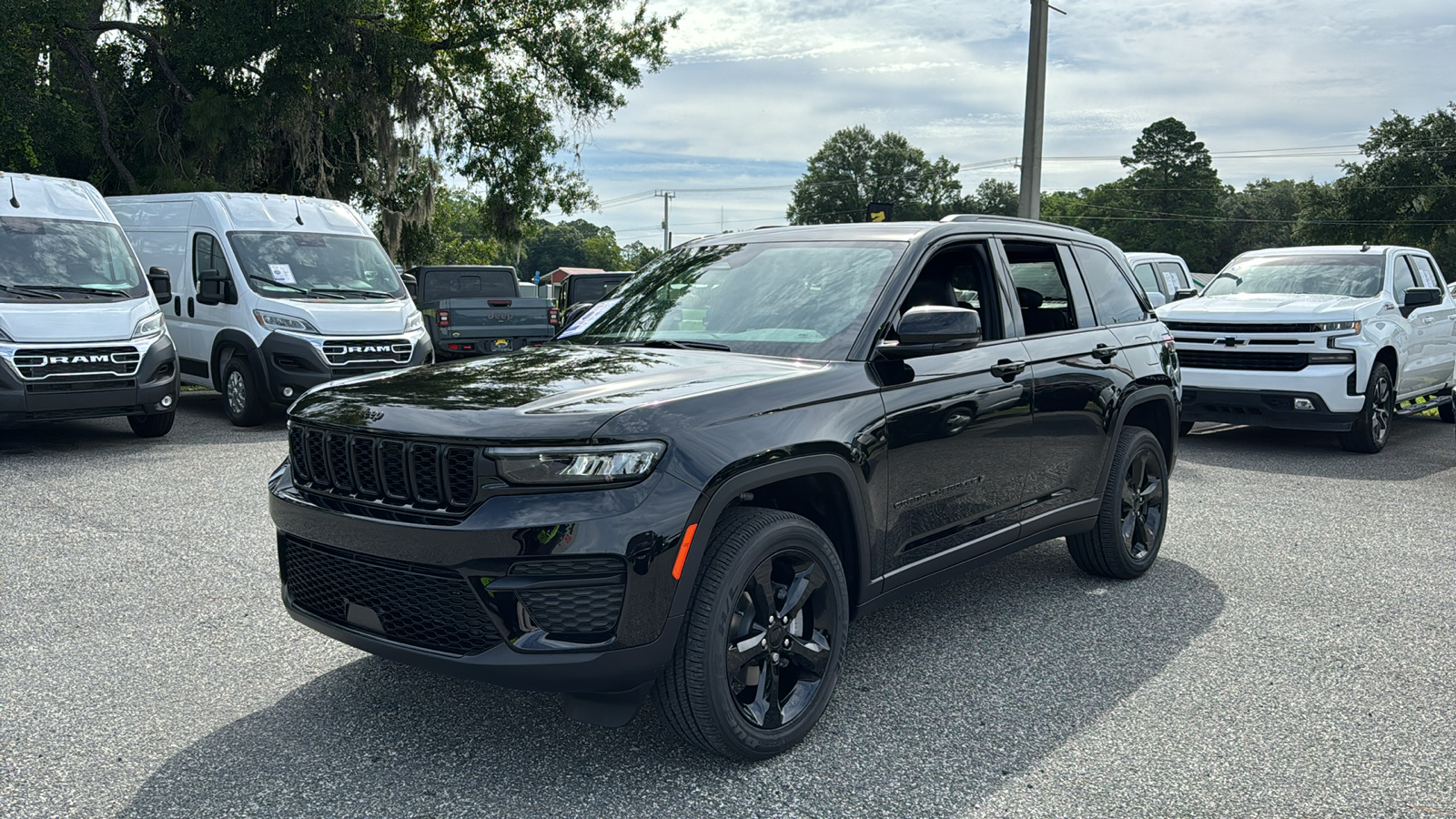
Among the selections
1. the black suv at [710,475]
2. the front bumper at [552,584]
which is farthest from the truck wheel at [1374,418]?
the front bumper at [552,584]

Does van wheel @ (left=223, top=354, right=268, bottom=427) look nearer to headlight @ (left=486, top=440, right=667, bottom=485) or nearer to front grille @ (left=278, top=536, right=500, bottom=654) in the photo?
front grille @ (left=278, top=536, right=500, bottom=654)

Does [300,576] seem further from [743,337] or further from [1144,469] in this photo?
[1144,469]

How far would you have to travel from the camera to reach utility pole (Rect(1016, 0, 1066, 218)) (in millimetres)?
15133

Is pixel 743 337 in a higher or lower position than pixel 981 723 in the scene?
higher

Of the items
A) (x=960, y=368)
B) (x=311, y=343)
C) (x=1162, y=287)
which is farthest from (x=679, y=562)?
(x=1162, y=287)

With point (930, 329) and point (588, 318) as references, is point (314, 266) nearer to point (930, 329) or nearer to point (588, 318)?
point (588, 318)

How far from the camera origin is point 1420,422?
43.9 feet

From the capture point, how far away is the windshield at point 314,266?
11953 mm

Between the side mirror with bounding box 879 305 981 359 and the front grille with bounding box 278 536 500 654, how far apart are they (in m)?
1.77

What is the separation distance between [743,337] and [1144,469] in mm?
2719

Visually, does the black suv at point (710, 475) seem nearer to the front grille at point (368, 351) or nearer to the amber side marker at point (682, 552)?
the amber side marker at point (682, 552)

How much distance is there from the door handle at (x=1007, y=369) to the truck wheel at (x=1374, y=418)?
6.97 meters

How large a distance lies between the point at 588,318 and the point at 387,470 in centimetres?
192

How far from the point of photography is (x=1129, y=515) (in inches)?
229
